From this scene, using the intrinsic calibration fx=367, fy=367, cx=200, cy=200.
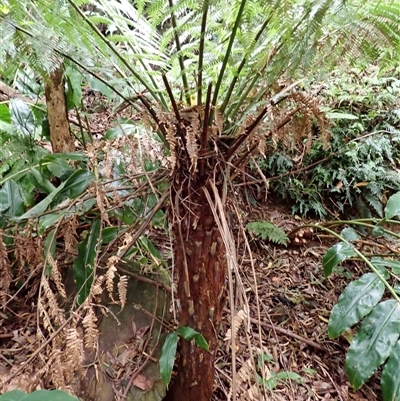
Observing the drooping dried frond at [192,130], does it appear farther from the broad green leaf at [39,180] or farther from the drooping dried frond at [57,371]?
the broad green leaf at [39,180]

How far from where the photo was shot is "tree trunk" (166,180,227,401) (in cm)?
89

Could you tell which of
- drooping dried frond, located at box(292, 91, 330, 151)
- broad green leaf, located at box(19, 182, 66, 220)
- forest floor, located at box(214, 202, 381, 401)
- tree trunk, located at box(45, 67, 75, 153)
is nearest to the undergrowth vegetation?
forest floor, located at box(214, 202, 381, 401)

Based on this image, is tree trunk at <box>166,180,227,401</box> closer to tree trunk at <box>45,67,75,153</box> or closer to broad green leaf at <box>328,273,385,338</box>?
broad green leaf at <box>328,273,385,338</box>

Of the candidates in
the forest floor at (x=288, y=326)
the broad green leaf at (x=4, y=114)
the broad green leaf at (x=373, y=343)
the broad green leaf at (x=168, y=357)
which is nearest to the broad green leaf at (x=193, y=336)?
the broad green leaf at (x=168, y=357)

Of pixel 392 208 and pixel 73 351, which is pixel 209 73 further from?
pixel 392 208

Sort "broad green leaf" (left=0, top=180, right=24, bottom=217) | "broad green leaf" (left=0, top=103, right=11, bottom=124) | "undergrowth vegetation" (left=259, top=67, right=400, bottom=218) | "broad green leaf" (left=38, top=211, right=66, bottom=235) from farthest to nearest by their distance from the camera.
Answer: "undergrowth vegetation" (left=259, top=67, right=400, bottom=218) < "broad green leaf" (left=0, top=103, right=11, bottom=124) < "broad green leaf" (left=0, top=180, right=24, bottom=217) < "broad green leaf" (left=38, top=211, right=66, bottom=235)

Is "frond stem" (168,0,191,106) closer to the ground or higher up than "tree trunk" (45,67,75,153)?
higher up

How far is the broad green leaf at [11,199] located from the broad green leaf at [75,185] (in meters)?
0.26

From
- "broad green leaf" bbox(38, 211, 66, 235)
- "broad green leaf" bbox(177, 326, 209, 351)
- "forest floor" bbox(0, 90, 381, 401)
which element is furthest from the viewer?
"forest floor" bbox(0, 90, 381, 401)

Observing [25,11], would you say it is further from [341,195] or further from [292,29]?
[341,195]

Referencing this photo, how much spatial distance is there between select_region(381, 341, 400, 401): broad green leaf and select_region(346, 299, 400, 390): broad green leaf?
0.05 ft

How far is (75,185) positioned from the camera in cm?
109

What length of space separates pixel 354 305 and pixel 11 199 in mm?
1210

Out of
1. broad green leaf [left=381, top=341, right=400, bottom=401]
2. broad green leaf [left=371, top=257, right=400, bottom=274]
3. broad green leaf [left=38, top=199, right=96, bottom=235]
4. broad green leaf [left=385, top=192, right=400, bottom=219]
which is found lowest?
broad green leaf [left=381, top=341, right=400, bottom=401]
